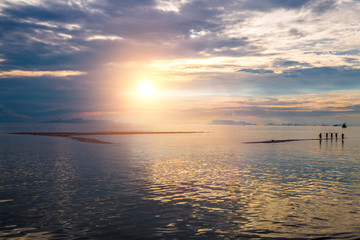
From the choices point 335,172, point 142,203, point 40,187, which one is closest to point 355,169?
point 335,172

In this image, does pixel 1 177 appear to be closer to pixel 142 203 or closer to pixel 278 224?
pixel 142 203

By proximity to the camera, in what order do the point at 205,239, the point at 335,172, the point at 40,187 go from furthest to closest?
the point at 335,172 < the point at 40,187 < the point at 205,239

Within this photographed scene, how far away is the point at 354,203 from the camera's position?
1902 centimetres

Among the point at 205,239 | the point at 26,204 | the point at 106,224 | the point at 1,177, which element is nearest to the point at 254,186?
the point at 205,239

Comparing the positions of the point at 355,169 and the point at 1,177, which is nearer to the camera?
the point at 1,177

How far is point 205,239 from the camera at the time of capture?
13.0 metres

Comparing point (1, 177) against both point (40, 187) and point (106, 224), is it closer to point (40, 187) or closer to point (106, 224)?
point (40, 187)

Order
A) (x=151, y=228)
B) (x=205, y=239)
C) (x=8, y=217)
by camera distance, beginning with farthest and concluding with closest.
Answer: (x=8, y=217) < (x=151, y=228) < (x=205, y=239)

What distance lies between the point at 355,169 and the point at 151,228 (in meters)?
30.6

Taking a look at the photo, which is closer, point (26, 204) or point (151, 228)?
point (151, 228)

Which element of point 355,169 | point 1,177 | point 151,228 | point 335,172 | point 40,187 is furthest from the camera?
point 355,169

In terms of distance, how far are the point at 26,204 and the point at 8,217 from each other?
2599mm

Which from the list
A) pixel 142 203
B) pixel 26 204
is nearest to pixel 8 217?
pixel 26 204

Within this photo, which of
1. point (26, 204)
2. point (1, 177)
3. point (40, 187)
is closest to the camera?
point (26, 204)
